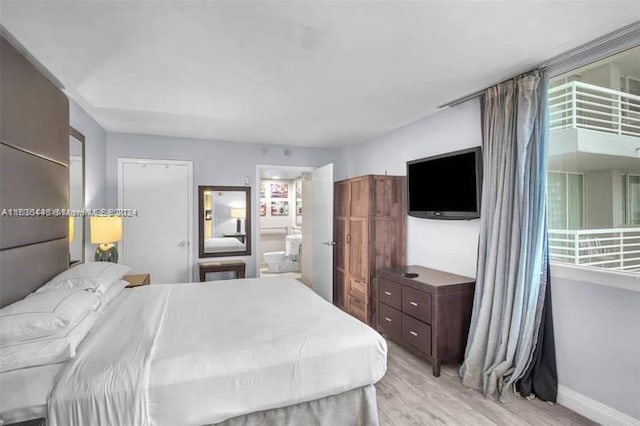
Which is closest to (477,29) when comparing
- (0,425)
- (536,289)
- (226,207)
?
(536,289)

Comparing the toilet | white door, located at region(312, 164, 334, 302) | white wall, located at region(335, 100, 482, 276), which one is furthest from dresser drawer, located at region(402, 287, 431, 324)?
the toilet

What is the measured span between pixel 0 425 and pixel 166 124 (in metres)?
3.39

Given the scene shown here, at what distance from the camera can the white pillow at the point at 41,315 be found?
152 centimetres

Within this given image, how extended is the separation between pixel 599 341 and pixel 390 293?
170 cm

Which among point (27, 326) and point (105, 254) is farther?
point (105, 254)

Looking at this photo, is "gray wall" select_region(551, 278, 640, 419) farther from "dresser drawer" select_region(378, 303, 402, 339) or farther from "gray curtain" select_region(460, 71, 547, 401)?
"dresser drawer" select_region(378, 303, 402, 339)

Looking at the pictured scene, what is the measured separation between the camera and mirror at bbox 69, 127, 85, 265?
3070 mm

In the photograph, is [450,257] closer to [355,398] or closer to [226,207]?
[355,398]

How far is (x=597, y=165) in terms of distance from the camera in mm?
2395

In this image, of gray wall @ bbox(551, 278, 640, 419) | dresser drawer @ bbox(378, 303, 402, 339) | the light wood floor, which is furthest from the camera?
dresser drawer @ bbox(378, 303, 402, 339)

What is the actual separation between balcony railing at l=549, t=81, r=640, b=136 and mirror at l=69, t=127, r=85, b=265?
4153mm

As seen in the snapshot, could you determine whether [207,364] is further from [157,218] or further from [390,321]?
[157,218]

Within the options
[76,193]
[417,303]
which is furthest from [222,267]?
[417,303]

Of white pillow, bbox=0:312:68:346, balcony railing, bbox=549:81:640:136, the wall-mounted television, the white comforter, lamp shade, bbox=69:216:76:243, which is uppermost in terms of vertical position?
balcony railing, bbox=549:81:640:136
